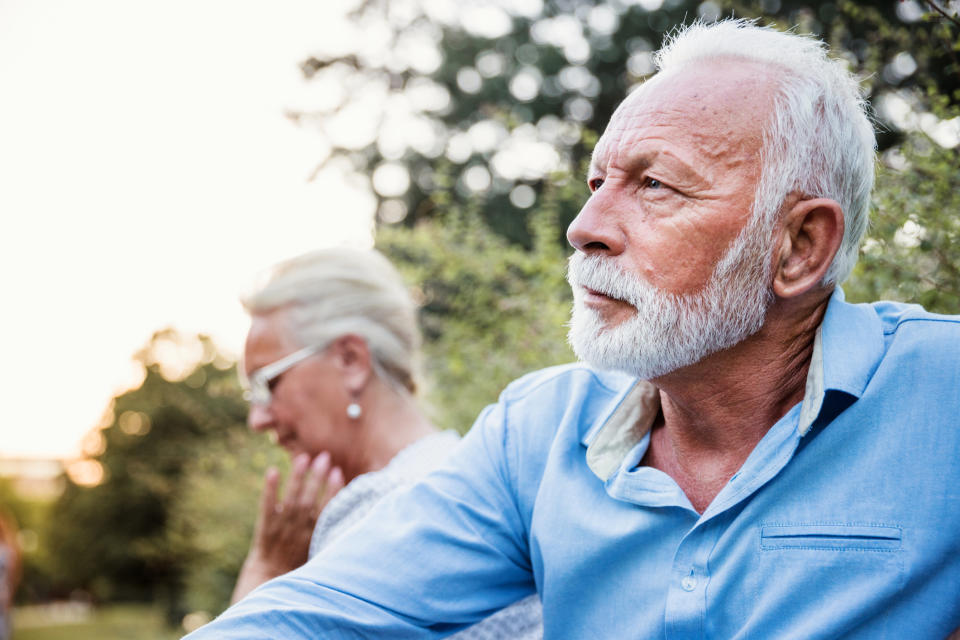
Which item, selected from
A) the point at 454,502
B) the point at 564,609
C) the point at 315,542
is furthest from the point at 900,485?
the point at 315,542

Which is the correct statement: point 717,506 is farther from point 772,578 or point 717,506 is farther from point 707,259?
point 707,259

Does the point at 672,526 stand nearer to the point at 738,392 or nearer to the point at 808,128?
the point at 738,392

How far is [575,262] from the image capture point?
1974 mm

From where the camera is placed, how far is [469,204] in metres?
6.18

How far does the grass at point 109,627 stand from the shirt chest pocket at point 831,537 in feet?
74.3

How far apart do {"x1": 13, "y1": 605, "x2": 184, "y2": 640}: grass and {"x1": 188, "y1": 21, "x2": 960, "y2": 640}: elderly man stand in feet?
72.3

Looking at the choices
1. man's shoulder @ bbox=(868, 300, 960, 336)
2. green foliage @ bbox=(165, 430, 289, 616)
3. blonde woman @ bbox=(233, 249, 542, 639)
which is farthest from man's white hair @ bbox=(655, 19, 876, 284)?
green foliage @ bbox=(165, 430, 289, 616)

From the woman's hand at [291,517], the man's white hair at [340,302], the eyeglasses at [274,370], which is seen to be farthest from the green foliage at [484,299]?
the woman's hand at [291,517]

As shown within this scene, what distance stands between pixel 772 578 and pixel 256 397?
95.5 inches

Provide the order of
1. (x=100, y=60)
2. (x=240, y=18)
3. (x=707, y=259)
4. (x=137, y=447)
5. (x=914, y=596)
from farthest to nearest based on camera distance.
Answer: (x=137, y=447)
(x=100, y=60)
(x=240, y=18)
(x=707, y=259)
(x=914, y=596)

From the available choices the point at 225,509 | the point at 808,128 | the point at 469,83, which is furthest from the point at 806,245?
the point at 469,83

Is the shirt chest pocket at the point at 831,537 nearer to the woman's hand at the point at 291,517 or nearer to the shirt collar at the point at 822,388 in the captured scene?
the shirt collar at the point at 822,388

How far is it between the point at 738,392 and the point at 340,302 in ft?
6.65

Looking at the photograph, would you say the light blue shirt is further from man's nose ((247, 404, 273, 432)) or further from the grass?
the grass
